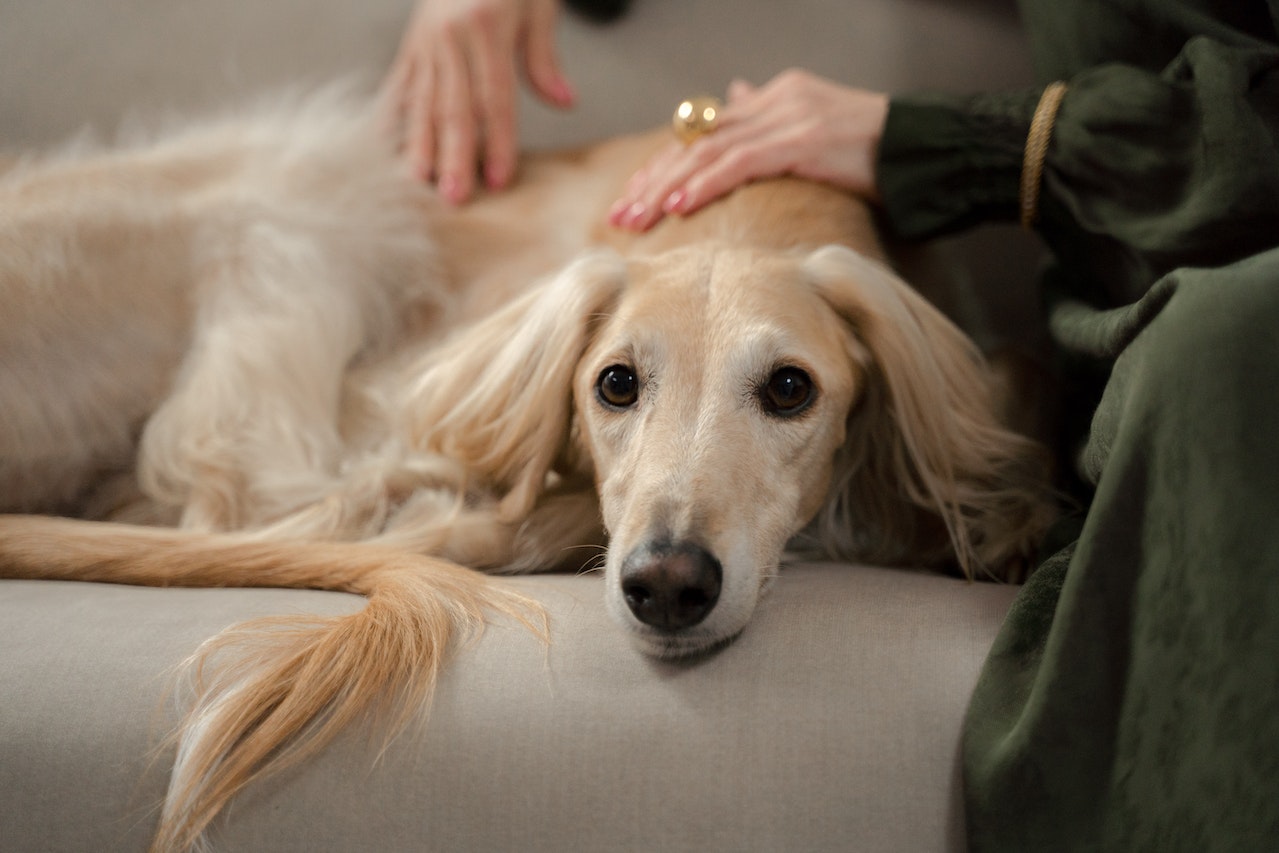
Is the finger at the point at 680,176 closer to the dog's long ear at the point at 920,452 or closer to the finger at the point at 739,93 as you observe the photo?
the finger at the point at 739,93

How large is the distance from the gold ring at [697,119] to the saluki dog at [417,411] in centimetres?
14

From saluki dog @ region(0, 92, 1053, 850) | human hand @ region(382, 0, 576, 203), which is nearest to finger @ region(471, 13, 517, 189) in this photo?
human hand @ region(382, 0, 576, 203)

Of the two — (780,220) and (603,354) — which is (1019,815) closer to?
(603,354)

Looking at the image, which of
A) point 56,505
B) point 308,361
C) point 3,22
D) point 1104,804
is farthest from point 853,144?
point 3,22

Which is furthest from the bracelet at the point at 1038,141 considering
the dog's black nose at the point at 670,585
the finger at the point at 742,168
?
the dog's black nose at the point at 670,585

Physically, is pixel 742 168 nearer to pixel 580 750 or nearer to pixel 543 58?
pixel 543 58

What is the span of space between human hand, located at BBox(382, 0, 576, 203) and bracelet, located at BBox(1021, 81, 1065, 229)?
2.73ft

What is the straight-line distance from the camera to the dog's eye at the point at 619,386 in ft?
3.41

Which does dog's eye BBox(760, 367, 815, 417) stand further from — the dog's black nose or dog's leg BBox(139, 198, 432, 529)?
dog's leg BBox(139, 198, 432, 529)

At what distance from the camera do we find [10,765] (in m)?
0.77

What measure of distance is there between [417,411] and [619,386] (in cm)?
41

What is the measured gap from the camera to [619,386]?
1047 millimetres

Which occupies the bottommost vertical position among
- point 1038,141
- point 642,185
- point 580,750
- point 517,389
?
point 580,750

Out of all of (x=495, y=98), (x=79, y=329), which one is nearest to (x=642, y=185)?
(x=495, y=98)
